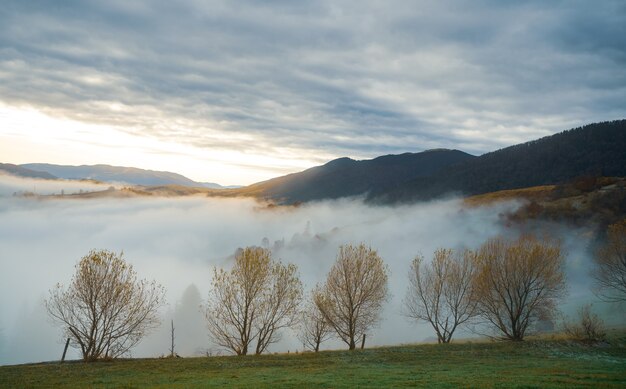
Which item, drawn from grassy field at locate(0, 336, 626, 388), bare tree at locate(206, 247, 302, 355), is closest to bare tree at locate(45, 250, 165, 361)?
grassy field at locate(0, 336, 626, 388)

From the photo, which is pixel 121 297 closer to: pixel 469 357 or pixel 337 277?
pixel 337 277

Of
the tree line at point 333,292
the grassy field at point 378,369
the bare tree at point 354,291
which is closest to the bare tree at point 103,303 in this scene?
the tree line at point 333,292

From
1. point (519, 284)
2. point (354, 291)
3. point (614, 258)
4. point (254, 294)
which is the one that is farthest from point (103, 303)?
point (614, 258)

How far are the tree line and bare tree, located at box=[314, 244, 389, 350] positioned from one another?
0.40 ft

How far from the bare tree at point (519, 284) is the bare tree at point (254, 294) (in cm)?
2268

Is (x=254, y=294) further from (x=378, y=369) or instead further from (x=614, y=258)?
(x=614, y=258)

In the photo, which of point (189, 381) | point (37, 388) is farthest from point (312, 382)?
point (37, 388)

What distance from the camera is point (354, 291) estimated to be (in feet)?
187

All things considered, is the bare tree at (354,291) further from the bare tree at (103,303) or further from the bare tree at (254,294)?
the bare tree at (103,303)

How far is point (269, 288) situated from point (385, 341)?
337ft

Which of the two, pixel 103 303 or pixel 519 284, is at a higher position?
pixel 519 284

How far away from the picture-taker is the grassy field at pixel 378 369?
2727 cm

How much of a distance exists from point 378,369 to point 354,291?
22.7 metres

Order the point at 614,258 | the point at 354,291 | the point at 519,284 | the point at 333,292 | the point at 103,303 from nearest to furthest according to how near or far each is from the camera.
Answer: the point at 103,303, the point at 519,284, the point at 354,291, the point at 333,292, the point at 614,258
